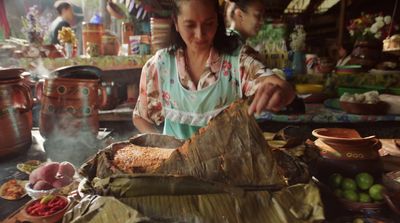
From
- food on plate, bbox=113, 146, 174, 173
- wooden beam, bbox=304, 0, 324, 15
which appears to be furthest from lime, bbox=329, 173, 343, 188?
wooden beam, bbox=304, 0, 324, 15

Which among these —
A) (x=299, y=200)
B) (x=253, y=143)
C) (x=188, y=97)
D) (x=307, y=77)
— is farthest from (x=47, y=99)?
(x=307, y=77)

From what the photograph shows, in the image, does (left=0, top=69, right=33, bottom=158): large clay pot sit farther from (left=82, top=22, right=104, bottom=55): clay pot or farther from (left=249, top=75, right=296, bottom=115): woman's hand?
(left=249, top=75, right=296, bottom=115): woman's hand

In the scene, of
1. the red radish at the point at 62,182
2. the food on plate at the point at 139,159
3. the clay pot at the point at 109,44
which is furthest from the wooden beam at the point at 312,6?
the red radish at the point at 62,182

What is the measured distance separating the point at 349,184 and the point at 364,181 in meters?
0.07

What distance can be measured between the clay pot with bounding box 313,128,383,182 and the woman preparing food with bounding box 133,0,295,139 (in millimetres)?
560

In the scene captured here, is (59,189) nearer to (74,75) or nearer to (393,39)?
(74,75)

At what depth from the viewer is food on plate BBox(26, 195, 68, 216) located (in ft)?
4.21

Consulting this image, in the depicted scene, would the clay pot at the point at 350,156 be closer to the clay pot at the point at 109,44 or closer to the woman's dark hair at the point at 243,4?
the woman's dark hair at the point at 243,4

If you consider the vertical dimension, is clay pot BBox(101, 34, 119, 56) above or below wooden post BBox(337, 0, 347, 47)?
below

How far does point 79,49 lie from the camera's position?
4.58 m

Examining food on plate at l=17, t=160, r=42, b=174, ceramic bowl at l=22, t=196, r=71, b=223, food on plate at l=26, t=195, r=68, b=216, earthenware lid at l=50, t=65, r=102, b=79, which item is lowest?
food on plate at l=17, t=160, r=42, b=174

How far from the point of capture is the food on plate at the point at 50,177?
1.61m

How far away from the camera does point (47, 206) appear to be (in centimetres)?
132

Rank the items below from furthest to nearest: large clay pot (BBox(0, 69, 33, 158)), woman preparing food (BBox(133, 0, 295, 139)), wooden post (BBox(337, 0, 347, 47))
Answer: wooden post (BBox(337, 0, 347, 47))
large clay pot (BBox(0, 69, 33, 158))
woman preparing food (BBox(133, 0, 295, 139))
